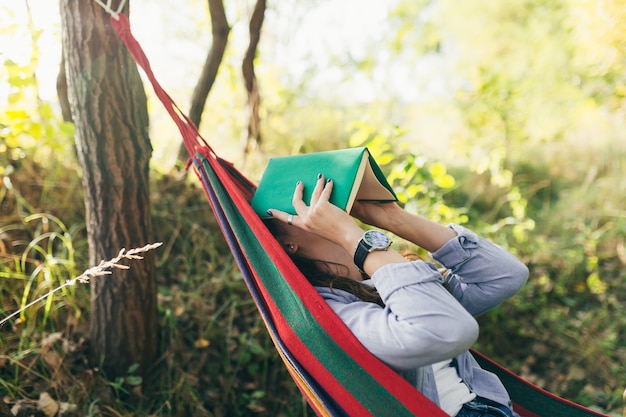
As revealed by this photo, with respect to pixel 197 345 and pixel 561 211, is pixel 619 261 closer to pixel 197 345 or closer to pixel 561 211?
pixel 561 211

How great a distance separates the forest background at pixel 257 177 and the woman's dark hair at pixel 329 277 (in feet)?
2.67

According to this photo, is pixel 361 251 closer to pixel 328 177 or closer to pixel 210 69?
pixel 328 177

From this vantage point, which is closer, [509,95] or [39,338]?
[39,338]

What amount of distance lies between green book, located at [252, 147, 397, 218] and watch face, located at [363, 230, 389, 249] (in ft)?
0.26

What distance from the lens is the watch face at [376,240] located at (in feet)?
3.60

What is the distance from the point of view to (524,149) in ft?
18.1

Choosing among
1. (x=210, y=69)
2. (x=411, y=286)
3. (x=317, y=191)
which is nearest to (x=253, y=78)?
(x=210, y=69)

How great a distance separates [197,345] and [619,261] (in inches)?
119

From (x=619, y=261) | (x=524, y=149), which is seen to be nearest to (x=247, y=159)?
(x=619, y=261)

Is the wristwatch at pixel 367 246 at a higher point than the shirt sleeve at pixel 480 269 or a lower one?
higher

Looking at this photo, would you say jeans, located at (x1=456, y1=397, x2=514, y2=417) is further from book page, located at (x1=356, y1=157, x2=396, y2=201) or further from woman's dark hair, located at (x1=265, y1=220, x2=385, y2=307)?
book page, located at (x1=356, y1=157, x2=396, y2=201)

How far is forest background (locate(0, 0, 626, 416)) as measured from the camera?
1.76 meters

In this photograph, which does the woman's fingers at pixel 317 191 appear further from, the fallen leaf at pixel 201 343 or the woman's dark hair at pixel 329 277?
the fallen leaf at pixel 201 343

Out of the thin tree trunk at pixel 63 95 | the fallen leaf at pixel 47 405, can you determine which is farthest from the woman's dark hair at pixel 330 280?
the thin tree trunk at pixel 63 95
